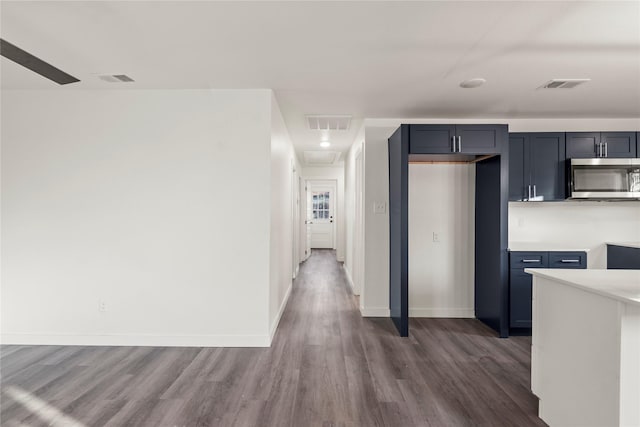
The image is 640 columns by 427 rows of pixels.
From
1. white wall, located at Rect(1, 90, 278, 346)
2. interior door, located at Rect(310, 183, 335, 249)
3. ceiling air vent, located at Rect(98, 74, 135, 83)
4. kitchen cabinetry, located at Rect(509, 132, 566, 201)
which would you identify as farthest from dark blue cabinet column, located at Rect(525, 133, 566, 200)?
interior door, located at Rect(310, 183, 335, 249)

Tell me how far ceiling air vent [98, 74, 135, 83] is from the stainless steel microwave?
4.61m

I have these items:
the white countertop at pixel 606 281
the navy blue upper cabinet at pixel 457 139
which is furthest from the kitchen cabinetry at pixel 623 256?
the white countertop at pixel 606 281

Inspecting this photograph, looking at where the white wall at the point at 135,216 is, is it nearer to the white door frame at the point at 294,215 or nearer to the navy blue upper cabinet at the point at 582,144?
the white door frame at the point at 294,215

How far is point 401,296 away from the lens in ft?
11.1

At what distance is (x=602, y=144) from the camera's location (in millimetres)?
3715

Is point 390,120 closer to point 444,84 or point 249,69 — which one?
point 444,84

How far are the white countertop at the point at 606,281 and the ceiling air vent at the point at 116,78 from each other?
11.6 feet

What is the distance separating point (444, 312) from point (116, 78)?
4268mm

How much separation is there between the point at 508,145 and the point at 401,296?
77.7 inches

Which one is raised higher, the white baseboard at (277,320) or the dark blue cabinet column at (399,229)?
the dark blue cabinet column at (399,229)

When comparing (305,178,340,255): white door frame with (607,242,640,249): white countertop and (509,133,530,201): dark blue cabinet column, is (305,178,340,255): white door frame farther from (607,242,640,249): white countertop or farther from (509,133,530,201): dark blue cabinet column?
(607,242,640,249): white countertop

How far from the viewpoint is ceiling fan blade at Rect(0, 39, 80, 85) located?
1716mm

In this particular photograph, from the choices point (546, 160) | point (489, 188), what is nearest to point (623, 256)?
point (546, 160)

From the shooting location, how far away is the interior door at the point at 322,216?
9.92m
